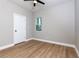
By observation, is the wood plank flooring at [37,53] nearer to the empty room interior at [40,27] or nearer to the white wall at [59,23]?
the empty room interior at [40,27]

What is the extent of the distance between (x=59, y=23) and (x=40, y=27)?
A: 1739 mm

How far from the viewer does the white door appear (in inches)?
199

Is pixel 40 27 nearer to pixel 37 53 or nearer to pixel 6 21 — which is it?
pixel 6 21

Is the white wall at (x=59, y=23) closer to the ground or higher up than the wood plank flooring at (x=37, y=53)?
higher up

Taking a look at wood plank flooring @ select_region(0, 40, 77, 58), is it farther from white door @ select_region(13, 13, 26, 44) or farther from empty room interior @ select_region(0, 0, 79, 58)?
white door @ select_region(13, 13, 26, 44)

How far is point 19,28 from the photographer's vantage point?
5.52 meters

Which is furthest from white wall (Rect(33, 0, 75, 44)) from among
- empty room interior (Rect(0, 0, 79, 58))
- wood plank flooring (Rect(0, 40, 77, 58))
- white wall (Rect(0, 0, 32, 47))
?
white wall (Rect(0, 0, 32, 47))

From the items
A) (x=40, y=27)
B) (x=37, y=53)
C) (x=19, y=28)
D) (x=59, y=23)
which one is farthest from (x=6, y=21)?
(x=59, y=23)

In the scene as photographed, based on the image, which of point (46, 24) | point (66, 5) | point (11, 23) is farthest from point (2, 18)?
point (66, 5)

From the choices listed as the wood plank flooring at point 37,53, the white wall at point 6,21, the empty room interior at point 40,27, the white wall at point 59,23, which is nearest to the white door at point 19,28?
the empty room interior at point 40,27

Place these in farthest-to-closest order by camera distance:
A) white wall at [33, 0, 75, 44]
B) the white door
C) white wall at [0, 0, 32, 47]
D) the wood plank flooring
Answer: the white door
white wall at [33, 0, 75, 44]
white wall at [0, 0, 32, 47]
the wood plank flooring

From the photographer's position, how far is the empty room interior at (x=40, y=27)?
3.88 meters

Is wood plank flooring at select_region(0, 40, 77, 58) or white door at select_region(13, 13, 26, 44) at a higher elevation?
white door at select_region(13, 13, 26, 44)

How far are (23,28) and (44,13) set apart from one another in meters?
2.03
